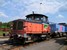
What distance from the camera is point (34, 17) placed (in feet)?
72.4

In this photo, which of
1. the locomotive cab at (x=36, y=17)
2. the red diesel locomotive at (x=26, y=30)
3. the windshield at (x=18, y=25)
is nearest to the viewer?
the red diesel locomotive at (x=26, y=30)

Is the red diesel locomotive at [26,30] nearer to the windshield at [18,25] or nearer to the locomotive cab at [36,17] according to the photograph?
the windshield at [18,25]

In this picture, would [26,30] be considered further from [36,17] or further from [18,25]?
[36,17]

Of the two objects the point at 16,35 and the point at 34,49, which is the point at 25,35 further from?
the point at 34,49

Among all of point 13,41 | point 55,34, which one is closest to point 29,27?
point 13,41

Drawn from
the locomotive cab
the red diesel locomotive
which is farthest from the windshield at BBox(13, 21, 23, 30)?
the locomotive cab

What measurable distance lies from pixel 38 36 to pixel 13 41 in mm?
3569

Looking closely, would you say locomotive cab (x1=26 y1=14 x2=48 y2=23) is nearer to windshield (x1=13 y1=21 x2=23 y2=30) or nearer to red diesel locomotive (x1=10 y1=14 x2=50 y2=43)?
red diesel locomotive (x1=10 y1=14 x2=50 y2=43)

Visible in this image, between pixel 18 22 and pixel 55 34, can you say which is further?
pixel 55 34

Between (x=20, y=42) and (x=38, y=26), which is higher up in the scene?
(x=38, y=26)

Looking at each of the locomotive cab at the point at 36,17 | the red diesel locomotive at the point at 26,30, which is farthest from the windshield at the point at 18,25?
the locomotive cab at the point at 36,17

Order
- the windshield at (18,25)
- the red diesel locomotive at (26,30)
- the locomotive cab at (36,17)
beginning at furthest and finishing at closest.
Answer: the locomotive cab at (36,17), the windshield at (18,25), the red diesel locomotive at (26,30)

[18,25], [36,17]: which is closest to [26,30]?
[18,25]

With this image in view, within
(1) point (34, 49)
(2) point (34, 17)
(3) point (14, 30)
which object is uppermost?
(2) point (34, 17)
